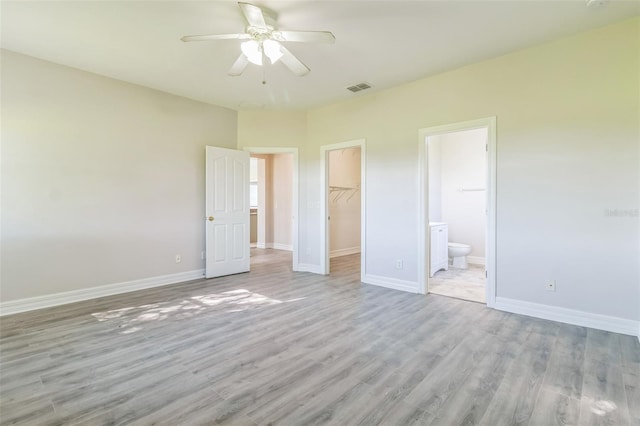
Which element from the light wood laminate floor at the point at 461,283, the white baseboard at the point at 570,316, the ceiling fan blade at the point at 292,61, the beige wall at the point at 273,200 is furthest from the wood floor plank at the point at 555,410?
the beige wall at the point at 273,200

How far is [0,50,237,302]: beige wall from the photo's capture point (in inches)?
129

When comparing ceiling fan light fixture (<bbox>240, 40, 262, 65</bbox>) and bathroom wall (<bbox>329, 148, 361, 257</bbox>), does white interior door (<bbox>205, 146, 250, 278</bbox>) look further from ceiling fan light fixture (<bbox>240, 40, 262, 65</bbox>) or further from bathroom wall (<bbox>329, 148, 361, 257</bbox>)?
ceiling fan light fixture (<bbox>240, 40, 262, 65</bbox>)

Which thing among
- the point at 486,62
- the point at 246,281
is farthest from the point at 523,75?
the point at 246,281

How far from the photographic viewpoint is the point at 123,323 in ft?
9.83

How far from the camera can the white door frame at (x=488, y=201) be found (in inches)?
134

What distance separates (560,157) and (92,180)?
5270 millimetres

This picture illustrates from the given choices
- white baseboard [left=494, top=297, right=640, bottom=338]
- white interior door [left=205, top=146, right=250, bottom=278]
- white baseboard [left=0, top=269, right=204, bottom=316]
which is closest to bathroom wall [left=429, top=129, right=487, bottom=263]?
white baseboard [left=494, top=297, right=640, bottom=338]

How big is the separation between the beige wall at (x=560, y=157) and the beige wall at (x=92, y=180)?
133 inches

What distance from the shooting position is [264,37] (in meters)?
2.58

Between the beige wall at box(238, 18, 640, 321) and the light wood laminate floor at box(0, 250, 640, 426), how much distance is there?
0.51 meters

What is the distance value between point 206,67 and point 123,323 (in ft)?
9.59

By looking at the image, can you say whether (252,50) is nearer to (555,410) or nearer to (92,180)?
(92,180)

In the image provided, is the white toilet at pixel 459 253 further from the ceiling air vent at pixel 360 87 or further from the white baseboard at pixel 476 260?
the ceiling air vent at pixel 360 87

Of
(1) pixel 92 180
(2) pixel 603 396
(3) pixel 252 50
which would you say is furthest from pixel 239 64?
(2) pixel 603 396
